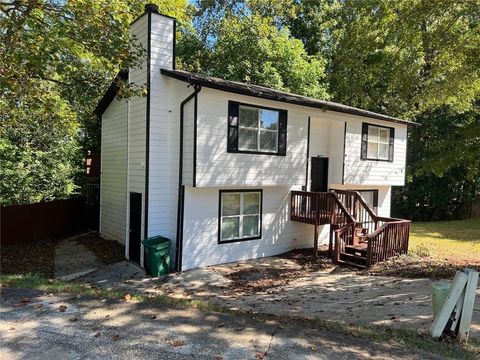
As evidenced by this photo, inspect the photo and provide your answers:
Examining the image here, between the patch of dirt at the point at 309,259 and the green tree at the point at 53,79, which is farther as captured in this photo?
the patch of dirt at the point at 309,259

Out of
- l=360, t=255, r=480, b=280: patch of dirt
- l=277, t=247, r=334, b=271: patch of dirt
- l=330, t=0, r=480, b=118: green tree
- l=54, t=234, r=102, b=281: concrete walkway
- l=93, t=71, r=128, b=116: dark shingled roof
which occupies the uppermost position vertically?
l=330, t=0, r=480, b=118: green tree

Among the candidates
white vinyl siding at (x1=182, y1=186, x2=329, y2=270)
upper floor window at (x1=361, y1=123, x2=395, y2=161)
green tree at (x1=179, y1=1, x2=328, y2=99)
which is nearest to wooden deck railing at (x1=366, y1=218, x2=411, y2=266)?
white vinyl siding at (x1=182, y1=186, x2=329, y2=270)

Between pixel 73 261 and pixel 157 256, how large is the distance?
3.29 m

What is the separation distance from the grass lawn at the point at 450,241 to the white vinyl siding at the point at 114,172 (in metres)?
10.5

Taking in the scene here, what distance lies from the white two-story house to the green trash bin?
1.17ft

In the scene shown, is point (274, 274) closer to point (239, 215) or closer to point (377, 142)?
point (239, 215)

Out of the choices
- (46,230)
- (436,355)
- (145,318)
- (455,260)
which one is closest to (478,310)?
(436,355)

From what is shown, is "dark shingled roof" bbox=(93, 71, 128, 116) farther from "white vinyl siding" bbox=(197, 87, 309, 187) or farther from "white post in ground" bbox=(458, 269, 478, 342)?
"white post in ground" bbox=(458, 269, 478, 342)

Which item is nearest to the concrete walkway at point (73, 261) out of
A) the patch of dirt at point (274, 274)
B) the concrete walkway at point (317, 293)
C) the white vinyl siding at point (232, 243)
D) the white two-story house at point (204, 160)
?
the concrete walkway at point (317, 293)

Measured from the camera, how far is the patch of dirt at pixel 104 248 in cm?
1238

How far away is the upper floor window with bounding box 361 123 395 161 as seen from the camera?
51.3ft

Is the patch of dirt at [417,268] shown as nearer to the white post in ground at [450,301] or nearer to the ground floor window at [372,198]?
the ground floor window at [372,198]

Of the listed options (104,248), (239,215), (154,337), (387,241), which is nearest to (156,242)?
(239,215)

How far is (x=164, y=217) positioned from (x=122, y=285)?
2467 mm
